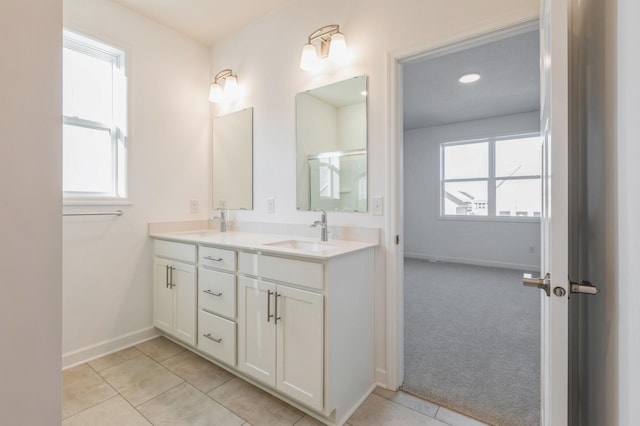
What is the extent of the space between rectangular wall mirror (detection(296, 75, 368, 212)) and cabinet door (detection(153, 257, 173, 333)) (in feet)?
4.02

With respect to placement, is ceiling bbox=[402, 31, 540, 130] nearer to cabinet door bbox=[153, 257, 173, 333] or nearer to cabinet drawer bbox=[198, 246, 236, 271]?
cabinet drawer bbox=[198, 246, 236, 271]

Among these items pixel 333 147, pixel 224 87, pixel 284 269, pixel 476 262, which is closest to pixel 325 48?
pixel 333 147

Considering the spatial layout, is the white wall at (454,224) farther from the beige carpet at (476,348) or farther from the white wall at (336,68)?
the white wall at (336,68)

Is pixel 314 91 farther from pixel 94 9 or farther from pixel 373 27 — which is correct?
pixel 94 9

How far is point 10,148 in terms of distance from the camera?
0.63 meters

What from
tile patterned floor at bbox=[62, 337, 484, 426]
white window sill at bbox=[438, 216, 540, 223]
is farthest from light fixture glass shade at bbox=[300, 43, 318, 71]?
white window sill at bbox=[438, 216, 540, 223]

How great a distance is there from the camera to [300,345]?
1.59 meters

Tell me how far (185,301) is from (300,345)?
1121 mm

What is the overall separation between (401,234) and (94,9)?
277cm

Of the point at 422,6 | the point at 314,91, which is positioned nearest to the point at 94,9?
the point at 314,91

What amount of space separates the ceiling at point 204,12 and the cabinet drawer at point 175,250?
189cm

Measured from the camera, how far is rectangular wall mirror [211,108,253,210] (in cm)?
269

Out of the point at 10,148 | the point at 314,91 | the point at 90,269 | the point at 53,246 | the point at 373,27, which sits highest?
the point at 373,27

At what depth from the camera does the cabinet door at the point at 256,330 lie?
1716 millimetres
